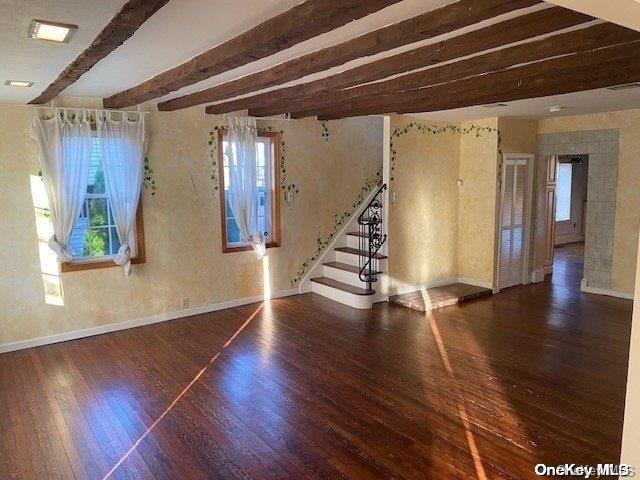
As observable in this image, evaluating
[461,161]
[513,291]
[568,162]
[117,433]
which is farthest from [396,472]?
[568,162]

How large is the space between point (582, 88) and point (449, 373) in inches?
113

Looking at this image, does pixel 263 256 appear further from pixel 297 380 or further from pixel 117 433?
pixel 117 433

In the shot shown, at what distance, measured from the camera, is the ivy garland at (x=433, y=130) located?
636 cm

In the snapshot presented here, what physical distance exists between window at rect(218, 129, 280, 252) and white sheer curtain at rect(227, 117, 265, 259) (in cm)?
11

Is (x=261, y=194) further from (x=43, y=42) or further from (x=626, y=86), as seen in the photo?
(x=626, y=86)

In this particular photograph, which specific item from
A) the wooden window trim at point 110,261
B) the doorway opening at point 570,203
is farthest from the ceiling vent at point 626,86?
the doorway opening at point 570,203

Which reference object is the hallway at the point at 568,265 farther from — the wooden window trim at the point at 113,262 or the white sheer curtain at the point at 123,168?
the white sheer curtain at the point at 123,168

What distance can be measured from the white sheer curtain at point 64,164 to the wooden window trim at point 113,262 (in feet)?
0.42

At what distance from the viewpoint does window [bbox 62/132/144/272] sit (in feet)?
16.8

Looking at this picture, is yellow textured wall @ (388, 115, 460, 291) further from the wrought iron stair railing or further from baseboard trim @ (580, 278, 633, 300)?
baseboard trim @ (580, 278, 633, 300)

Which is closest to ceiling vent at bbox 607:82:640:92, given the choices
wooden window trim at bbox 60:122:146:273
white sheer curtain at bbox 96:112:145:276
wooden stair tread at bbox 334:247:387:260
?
wooden stair tread at bbox 334:247:387:260

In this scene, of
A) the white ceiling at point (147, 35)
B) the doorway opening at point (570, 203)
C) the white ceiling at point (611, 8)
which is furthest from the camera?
the doorway opening at point (570, 203)

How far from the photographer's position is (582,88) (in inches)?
164

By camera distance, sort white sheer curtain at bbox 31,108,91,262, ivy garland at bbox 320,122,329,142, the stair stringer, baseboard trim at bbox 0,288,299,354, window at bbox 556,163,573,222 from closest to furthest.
Answer: white sheer curtain at bbox 31,108,91,262 → baseboard trim at bbox 0,288,299,354 → ivy garland at bbox 320,122,329,142 → the stair stringer → window at bbox 556,163,573,222
